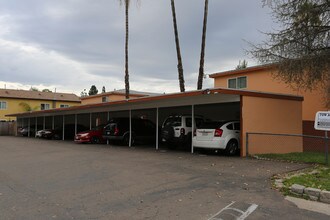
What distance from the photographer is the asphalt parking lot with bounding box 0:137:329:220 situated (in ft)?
20.0

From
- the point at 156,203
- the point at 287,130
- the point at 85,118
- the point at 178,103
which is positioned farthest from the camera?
the point at 85,118

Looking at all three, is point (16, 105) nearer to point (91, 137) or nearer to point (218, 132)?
point (91, 137)

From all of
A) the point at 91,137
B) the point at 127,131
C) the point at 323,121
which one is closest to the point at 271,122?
the point at 323,121

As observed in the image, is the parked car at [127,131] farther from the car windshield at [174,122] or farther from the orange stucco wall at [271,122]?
the orange stucco wall at [271,122]

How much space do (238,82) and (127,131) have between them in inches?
342

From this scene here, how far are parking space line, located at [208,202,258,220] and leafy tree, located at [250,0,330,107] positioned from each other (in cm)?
931

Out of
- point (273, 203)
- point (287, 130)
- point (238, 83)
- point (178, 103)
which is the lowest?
point (273, 203)

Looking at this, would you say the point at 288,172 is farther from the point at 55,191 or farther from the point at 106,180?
the point at 55,191

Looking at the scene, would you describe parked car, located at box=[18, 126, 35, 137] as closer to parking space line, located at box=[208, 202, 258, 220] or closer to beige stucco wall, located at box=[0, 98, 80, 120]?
beige stucco wall, located at box=[0, 98, 80, 120]

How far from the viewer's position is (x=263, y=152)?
1491 centimetres

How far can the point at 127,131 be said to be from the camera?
2130 cm

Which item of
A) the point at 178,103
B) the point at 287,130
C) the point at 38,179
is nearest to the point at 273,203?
the point at 38,179

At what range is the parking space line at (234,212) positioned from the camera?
229 inches

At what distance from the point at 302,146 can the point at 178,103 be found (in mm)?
6678
